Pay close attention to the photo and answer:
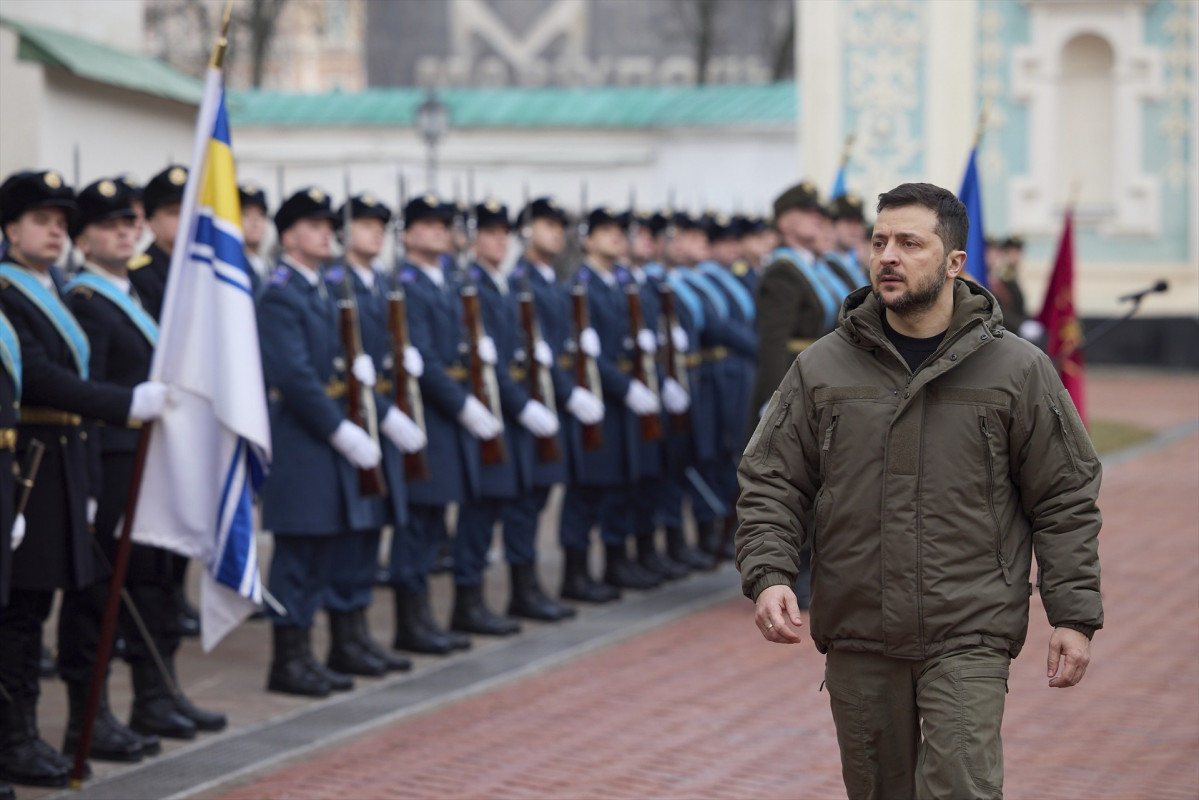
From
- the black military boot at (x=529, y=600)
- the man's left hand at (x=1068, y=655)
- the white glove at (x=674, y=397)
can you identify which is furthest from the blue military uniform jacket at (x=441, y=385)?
the man's left hand at (x=1068, y=655)

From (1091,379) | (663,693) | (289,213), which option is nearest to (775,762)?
(663,693)

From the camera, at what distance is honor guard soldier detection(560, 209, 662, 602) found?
1012cm

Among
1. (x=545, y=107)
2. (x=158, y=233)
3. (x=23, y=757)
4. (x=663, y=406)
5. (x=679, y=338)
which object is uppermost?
(x=545, y=107)

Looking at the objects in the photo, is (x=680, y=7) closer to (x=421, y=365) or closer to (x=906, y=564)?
(x=421, y=365)

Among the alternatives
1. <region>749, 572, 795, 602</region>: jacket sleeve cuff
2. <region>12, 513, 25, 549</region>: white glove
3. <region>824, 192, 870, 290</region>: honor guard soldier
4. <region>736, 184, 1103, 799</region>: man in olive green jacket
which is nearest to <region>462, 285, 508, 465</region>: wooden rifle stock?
<region>824, 192, 870, 290</region>: honor guard soldier

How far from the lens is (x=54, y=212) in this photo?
21.2ft

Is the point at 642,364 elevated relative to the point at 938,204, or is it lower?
lower

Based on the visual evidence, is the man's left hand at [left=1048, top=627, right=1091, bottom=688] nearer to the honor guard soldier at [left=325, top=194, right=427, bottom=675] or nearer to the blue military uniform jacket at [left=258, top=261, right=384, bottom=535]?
the blue military uniform jacket at [left=258, top=261, right=384, bottom=535]

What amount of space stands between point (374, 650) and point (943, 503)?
4282 mm

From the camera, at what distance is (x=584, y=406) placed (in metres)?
9.71

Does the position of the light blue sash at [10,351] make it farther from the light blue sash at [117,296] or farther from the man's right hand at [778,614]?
the man's right hand at [778,614]

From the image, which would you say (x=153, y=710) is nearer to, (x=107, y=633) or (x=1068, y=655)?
(x=107, y=633)

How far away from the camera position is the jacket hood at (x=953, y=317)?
14.9 feet

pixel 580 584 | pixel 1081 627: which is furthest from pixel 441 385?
pixel 1081 627
